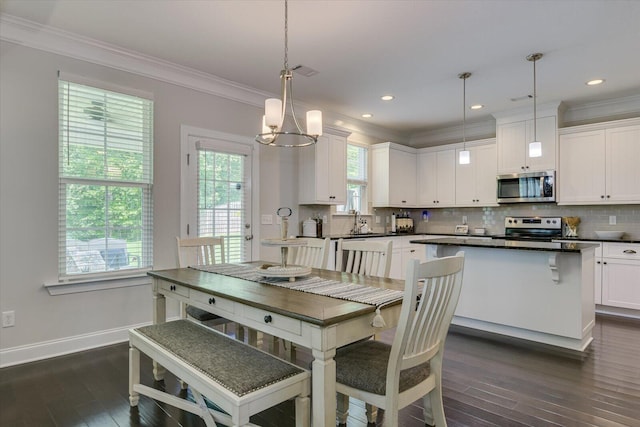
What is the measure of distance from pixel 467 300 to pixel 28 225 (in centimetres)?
404

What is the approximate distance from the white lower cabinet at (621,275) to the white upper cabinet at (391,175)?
282 centimetres

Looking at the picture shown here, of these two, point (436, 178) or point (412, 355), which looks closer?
point (412, 355)

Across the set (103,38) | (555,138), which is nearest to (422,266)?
(103,38)

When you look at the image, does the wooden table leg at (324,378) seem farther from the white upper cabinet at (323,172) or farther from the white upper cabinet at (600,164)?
the white upper cabinet at (600,164)

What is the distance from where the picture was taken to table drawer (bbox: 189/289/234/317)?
6.32ft

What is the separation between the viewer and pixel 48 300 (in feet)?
9.96

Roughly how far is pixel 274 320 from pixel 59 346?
2504 mm

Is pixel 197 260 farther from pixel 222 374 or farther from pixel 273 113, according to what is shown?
pixel 222 374

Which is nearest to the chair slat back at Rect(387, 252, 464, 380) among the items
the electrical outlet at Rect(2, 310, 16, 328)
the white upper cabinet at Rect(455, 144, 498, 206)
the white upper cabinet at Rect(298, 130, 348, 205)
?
the electrical outlet at Rect(2, 310, 16, 328)

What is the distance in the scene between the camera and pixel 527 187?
16.9ft

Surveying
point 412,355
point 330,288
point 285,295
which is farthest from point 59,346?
point 412,355

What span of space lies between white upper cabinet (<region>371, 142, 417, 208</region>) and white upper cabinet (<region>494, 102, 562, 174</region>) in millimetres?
1473

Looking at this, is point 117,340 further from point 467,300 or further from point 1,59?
point 467,300

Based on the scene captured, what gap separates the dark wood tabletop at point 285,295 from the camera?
1514mm
